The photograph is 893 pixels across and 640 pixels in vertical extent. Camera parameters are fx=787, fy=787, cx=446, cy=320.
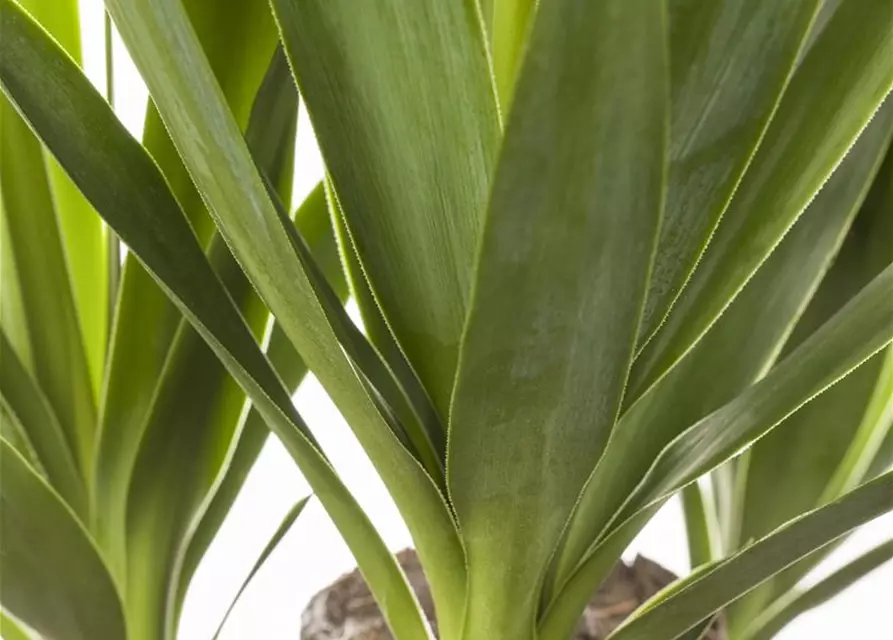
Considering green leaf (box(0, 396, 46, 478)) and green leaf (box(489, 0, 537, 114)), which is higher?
green leaf (box(489, 0, 537, 114))

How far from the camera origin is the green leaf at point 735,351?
1.16 feet

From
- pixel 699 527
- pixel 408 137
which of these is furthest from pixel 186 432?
pixel 699 527

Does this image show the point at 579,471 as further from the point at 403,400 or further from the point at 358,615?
the point at 358,615

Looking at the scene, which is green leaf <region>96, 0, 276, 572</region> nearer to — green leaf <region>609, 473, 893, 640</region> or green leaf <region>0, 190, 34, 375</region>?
green leaf <region>0, 190, 34, 375</region>

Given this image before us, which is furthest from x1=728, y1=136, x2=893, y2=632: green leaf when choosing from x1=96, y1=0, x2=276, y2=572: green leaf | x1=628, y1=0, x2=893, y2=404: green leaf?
x1=96, y1=0, x2=276, y2=572: green leaf

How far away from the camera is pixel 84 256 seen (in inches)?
20.3

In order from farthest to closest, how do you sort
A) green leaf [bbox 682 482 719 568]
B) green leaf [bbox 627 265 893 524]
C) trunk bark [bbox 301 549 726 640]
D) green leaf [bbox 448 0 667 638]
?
green leaf [bbox 682 482 719 568] < trunk bark [bbox 301 549 726 640] < green leaf [bbox 627 265 893 524] < green leaf [bbox 448 0 667 638]

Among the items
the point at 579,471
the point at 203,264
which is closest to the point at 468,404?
the point at 579,471

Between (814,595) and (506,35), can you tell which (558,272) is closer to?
(506,35)

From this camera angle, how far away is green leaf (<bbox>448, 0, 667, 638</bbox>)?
19 centimetres

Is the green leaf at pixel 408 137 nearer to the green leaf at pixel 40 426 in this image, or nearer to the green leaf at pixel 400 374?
the green leaf at pixel 400 374

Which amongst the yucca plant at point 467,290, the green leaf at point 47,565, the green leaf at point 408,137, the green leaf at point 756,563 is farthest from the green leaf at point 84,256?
the green leaf at point 756,563

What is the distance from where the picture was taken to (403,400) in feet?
1.16

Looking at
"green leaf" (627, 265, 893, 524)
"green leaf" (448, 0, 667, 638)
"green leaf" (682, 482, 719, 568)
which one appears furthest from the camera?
"green leaf" (682, 482, 719, 568)
